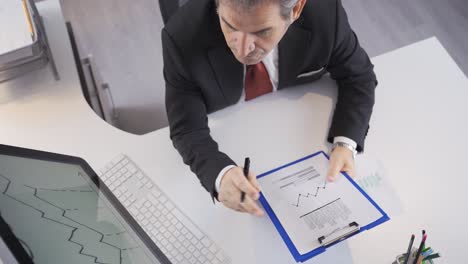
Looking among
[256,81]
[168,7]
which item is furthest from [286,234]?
[168,7]

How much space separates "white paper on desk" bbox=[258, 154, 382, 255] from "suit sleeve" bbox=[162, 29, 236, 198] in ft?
0.46

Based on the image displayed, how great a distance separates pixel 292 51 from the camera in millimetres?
1260

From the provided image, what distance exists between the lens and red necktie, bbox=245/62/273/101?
1316mm

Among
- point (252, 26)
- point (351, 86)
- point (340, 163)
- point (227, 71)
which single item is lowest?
point (340, 163)

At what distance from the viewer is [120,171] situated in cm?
127

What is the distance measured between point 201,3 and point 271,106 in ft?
1.30

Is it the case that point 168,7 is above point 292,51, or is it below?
above

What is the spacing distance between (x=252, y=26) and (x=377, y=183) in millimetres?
559

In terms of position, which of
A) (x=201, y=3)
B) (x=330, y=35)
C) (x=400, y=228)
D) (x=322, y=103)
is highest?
(x=201, y=3)

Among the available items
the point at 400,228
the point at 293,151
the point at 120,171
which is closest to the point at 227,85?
the point at 293,151

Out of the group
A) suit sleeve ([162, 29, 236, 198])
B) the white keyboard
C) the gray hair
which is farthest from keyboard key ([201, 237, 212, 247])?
the gray hair

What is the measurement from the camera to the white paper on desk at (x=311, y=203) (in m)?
1.12

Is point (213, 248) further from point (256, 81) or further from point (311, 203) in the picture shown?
point (256, 81)

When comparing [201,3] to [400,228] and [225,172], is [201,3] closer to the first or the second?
[225,172]
